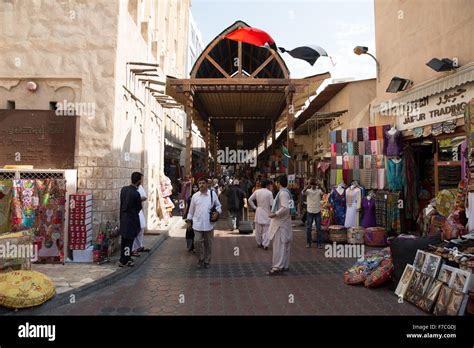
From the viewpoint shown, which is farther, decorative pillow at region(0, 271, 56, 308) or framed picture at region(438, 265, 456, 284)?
decorative pillow at region(0, 271, 56, 308)

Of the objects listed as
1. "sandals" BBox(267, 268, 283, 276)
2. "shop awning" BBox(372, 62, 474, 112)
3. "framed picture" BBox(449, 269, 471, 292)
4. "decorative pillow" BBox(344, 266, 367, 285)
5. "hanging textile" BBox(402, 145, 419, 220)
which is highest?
"shop awning" BBox(372, 62, 474, 112)

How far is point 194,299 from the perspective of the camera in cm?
483

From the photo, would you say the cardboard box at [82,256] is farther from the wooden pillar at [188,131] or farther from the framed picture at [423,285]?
the framed picture at [423,285]

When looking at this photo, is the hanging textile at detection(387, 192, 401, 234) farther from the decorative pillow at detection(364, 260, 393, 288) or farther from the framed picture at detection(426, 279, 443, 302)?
the framed picture at detection(426, 279, 443, 302)

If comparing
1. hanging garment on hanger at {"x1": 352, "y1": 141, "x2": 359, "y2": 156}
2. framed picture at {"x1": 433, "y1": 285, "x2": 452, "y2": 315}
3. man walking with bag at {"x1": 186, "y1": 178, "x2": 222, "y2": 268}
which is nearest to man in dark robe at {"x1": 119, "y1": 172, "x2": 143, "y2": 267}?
man walking with bag at {"x1": 186, "y1": 178, "x2": 222, "y2": 268}

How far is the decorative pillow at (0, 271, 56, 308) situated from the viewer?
4.27m

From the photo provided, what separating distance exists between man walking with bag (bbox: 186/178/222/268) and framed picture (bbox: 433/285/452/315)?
12.5ft

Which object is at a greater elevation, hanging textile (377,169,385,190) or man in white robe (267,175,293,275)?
hanging textile (377,169,385,190)

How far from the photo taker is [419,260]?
15.5ft

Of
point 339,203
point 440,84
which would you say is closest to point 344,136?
point 339,203

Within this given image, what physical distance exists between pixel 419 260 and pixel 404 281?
1.24 feet
